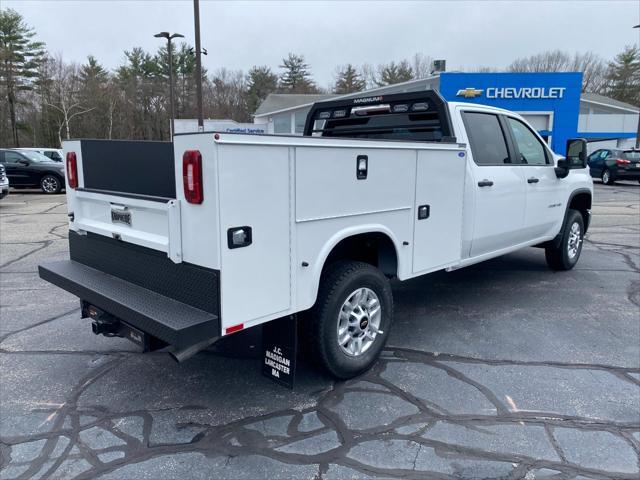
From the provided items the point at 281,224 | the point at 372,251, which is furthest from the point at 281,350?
the point at 372,251

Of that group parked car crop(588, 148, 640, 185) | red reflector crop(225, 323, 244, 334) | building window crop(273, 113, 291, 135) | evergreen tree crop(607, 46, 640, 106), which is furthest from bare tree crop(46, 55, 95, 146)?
evergreen tree crop(607, 46, 640, 106)

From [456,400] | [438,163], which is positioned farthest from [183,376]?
[438,163]

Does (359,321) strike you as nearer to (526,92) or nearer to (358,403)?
(358,403)

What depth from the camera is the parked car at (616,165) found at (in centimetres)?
2209

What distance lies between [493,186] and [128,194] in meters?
3.37

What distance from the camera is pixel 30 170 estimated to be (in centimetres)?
1880

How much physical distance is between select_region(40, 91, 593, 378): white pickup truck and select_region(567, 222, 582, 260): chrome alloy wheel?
2252 millimetres

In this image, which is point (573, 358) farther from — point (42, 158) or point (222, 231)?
point (42, 158)

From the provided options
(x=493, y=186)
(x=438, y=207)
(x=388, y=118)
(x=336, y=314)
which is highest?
(x=388, y=118)

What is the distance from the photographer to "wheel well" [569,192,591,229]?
6.91 metres

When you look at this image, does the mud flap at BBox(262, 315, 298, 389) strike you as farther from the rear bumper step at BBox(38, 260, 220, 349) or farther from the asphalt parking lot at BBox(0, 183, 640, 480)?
the rear bumper step at BBox(38, 260, 220, 349)

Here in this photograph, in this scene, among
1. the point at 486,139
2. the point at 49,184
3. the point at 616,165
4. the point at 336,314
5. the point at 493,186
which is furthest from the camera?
the point at 616,165

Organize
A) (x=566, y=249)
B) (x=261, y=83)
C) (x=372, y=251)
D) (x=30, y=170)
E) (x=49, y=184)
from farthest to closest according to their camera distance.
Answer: (x=261, y=83) < (x=49, y=184) < (x=30, y=170) < (x=566, y=249) < (x=372, y=251)

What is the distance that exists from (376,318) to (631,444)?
1.77m
